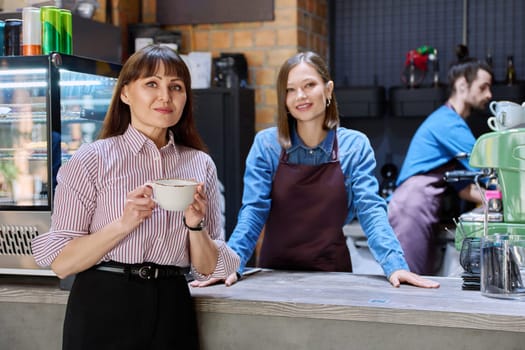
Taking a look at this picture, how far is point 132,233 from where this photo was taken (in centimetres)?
196

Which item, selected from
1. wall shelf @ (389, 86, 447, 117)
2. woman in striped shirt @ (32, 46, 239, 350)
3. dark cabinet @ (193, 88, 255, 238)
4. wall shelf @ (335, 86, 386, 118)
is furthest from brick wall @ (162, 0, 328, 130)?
woman in striped shirt @ (32, 46, 239, 350)

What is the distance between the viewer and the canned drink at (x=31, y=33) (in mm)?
2521

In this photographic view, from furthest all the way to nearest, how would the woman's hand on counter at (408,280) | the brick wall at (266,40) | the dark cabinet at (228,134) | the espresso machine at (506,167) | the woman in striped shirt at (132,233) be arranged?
the brick wall at (266,40), the dark cabinet at (228,134), the espresso machine at (506,167), the woman's hand on counter at (408,280), the woman in striped shirt at (132,233)

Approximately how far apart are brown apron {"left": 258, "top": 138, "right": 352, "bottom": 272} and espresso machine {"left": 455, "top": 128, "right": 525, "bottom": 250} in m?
0.43

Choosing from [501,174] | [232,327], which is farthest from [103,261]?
[501,174]

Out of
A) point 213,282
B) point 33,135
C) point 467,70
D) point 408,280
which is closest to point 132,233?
point 213,282

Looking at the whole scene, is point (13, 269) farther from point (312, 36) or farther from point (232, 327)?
point (312, 36)

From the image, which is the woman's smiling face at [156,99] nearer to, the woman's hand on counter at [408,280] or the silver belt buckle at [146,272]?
the silver belt buckle at [146,272]

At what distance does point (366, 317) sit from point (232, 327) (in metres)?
0.38

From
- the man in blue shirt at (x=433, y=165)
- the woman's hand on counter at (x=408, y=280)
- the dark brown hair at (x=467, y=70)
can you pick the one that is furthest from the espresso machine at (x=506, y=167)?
the dark brown hair at (x=467, y=70)

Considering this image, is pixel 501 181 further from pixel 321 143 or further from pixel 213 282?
pixel 213 282

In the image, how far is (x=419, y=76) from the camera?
5.14m

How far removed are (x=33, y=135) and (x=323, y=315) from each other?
3.51 feet

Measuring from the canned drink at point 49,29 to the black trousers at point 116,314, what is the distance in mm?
861
